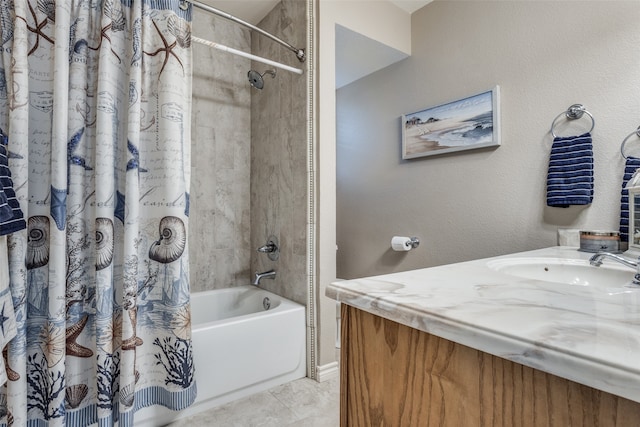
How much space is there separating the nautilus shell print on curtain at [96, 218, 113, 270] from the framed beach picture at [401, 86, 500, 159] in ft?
6.02

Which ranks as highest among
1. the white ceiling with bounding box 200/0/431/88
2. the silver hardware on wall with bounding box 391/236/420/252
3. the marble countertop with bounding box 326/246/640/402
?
the white ceiling with bounding box 200/0/431/88

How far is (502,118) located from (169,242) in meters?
1.87

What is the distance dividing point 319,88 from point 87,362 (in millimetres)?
1727

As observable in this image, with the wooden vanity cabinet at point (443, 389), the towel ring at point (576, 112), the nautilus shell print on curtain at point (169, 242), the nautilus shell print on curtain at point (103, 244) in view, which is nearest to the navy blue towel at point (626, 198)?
the towel ring at point (576, 112)

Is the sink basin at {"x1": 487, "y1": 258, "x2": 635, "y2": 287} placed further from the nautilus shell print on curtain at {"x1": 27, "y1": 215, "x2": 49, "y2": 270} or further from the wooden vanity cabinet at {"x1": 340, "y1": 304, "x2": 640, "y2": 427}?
the nautilus shell print on curtain at {"x1": 27, "y1": 215, "x2": 49, "y2": 270}

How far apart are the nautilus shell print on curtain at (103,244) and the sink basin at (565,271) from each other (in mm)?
1372

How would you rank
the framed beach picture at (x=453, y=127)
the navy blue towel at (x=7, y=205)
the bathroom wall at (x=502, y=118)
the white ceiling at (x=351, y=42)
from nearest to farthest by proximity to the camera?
the navy blue towel at (x=7, y=205) → the bathroom wall at (x=502, y=118) → the framed beach picture at (x=453, y=127) → the white ceiling at (x=351, y=42)

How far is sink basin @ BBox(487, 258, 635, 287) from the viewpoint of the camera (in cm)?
96

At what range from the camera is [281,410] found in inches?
60.9

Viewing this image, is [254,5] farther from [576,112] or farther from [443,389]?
[443,389]

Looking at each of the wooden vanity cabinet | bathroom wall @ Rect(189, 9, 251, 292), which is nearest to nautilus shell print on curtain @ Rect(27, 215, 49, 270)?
bathroom wall @ Rect(189, 9, 251, 292)

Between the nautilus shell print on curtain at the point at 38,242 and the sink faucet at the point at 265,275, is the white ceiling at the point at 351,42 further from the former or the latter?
the nautilus shell print on curtain at the point at 38,242

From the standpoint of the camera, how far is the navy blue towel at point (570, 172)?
1.43 meters

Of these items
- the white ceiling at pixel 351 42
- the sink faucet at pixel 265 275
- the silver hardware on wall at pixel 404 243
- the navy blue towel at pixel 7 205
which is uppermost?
the white ceiling at pixel 351 42
